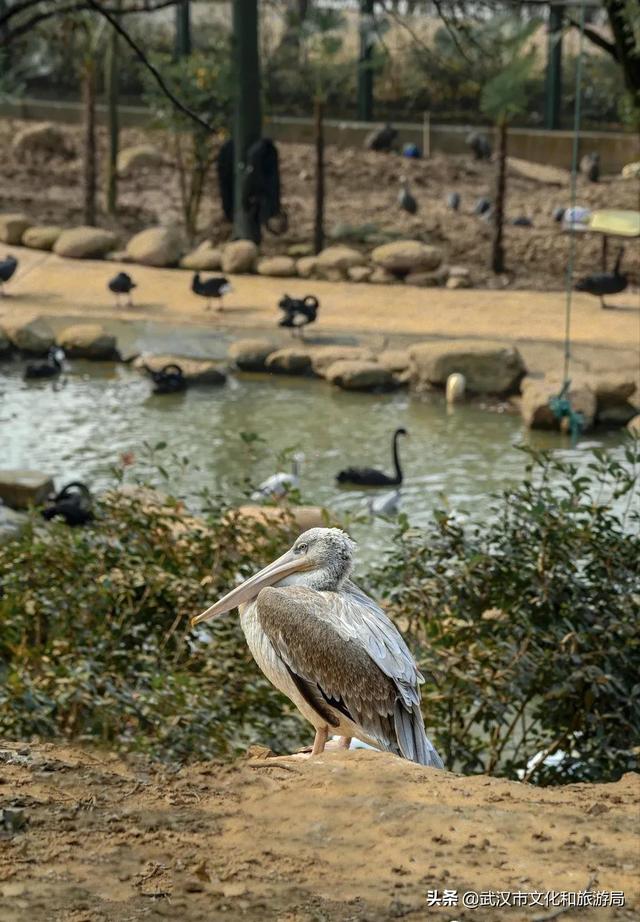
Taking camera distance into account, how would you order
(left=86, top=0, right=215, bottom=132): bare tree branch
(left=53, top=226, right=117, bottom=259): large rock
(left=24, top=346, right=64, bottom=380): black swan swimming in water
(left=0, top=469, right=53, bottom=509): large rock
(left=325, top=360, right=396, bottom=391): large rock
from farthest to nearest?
(left=53, top=226, right=117, bottom=259): large rock < (left=24, top=346, right=64, bottom=380): black swan swimming in water < (left=325, top=360, right=396, bottom=391): large rock < (left=0, top=469, right=53, bottom=509): large rock < (left=86, top=0, right=215, bottom=132): bare tree branch

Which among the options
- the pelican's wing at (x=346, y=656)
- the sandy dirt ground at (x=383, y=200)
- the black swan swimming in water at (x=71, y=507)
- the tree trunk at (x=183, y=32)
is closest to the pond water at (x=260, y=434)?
the black swan swimming in water at (x=71, y=507)

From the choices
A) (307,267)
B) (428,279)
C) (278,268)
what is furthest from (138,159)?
(428,279)

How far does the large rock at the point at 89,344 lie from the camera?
17.8 metres

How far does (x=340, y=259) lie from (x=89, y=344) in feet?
16.5

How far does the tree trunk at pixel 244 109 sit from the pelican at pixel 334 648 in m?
18.7

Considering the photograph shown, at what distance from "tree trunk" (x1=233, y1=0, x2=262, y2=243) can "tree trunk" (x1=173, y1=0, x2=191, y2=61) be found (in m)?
6.45

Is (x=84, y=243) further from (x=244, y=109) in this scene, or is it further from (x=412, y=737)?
(x=412, y=737)

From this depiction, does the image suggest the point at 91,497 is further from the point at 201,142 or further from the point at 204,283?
the point at 201,142

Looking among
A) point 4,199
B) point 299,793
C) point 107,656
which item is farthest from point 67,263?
point 299,793

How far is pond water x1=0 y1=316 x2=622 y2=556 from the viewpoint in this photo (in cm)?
1311

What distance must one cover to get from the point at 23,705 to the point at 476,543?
215 cm

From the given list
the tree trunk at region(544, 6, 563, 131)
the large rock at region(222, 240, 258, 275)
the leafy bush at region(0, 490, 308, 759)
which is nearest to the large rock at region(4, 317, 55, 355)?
the large rock at region(222, 240, 258, 275)

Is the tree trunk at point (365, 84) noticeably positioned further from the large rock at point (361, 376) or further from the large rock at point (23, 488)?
the large rock at point (23, 488)

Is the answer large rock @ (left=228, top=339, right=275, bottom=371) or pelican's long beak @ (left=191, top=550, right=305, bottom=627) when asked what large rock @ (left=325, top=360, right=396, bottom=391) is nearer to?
large rock @ (left=228, top=339, right=275, bottom=371)
